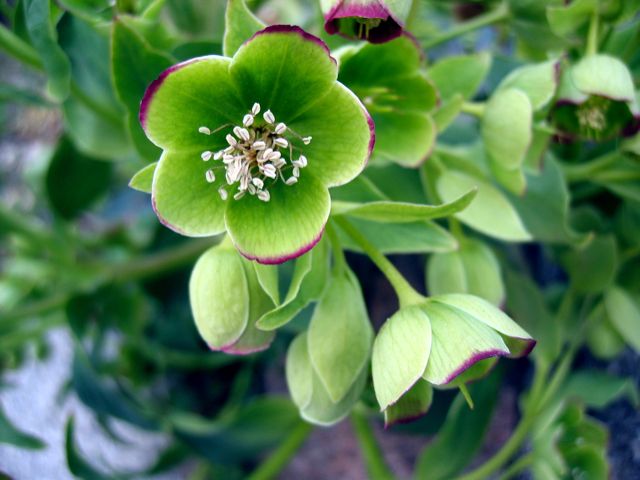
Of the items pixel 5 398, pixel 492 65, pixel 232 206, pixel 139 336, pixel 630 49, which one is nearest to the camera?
pixel 232 206

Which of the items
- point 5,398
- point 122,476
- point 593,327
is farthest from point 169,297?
point 593,327

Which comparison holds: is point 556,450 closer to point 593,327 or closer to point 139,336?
point 593,327

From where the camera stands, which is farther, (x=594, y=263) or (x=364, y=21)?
(x=594, y=263)

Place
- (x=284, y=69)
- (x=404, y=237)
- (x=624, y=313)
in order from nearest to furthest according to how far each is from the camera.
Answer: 1. (x=284, y=69)
2. (x=404, y=237)
3. (x=624, y=313)

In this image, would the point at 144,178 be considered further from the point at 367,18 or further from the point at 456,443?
the point at 456,443

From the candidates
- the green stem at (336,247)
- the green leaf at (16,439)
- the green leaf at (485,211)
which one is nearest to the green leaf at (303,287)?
the green stem at (336,247)

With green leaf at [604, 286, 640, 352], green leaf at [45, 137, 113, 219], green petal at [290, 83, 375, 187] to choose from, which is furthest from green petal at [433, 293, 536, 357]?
green leaf at [45, 137, 113, 219]

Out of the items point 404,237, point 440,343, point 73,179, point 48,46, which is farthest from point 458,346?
point 73,179
